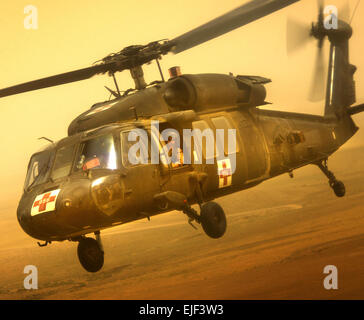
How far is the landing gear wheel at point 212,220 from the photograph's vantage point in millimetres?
10500

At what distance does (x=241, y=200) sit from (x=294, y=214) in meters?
21.9

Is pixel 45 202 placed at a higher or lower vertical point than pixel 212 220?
higher

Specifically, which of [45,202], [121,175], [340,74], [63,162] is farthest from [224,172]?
[340,74]

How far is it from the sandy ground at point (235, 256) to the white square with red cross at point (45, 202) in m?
5.03

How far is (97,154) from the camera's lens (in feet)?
32.4

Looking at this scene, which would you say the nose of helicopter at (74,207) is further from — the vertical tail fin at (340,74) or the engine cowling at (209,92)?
the vertical tail fin at (340,74)

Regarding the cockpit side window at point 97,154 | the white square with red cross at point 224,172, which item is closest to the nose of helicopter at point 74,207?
the cockpit side window at point 97,154

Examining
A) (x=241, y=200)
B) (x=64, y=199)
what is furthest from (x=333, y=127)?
(x=241, y=200)

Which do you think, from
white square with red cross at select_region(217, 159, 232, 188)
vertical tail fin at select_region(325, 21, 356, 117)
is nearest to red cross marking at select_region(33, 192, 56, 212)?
white square with red cross at select_region(217, 159, 232, 188)

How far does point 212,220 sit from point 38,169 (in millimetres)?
3467

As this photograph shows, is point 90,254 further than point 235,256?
No

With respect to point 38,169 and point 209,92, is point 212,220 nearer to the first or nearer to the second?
point 209,92

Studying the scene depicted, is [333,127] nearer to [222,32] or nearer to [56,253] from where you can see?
[222,32]

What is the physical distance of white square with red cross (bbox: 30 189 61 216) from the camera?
9305 mm
